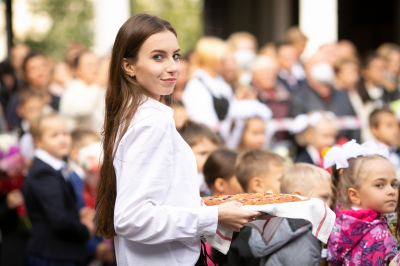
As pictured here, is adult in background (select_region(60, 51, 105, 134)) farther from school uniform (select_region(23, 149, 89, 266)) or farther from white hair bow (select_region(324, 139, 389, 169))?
white hair bow (select_region(324, 139, 389, 169))

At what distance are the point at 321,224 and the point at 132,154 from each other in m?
0.87

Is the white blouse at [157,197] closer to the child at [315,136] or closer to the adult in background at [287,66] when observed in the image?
the child at [315,136]

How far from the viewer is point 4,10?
372 inches

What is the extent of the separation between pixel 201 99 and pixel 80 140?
1.63m

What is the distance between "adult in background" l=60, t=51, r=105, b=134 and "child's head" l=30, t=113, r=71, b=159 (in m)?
1.71

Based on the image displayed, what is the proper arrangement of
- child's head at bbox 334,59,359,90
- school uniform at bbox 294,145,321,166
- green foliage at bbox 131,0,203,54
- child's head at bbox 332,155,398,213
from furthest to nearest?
1. green foliage at bbox 131,0,203,54
2. child's head at bbox 334,59,359,90
3. school uniform at bbox 294,145,321,166
4. child's head at bbox 332,155,398,213

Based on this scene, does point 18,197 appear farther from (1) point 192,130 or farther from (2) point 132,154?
(2) point 132,154

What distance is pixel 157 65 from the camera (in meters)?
2.06

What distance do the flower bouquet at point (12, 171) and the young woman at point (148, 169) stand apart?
8.77 ft

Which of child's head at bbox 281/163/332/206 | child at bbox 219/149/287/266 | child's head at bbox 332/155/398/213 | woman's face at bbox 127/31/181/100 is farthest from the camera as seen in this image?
child at bbox 219/149/287/266

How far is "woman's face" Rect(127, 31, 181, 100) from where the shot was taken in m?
2.07

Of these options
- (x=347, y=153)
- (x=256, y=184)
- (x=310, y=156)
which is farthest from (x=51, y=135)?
(x=310, y=156)

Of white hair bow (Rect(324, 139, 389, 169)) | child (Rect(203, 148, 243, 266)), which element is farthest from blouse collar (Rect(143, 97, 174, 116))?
child (Rect(203, 148, 243, 266))

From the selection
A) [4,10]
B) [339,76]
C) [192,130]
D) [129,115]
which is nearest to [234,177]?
[192,130]
